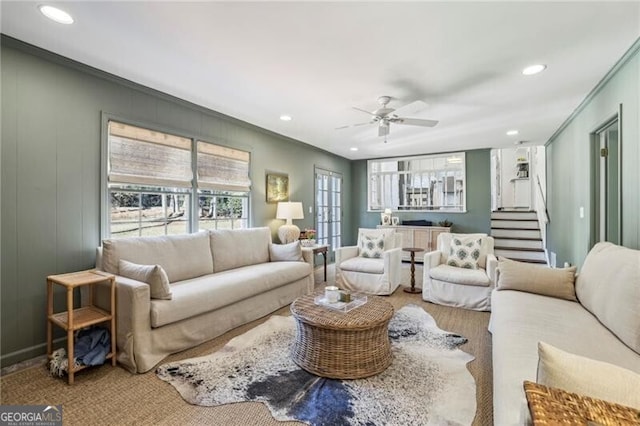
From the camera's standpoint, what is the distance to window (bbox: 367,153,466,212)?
6707mm

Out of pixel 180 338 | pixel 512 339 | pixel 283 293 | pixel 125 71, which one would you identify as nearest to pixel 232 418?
pixel 180 338

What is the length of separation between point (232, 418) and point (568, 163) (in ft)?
16.9

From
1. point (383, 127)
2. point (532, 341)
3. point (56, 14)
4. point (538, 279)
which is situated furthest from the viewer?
point (383, 127)

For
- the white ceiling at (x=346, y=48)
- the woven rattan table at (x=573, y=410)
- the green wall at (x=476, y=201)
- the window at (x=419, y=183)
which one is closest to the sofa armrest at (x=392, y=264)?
the white ceiling at (x=346, y=48)

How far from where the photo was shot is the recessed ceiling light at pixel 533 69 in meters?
2.63

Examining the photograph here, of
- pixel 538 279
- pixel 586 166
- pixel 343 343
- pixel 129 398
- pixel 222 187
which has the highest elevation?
pixel 586 166

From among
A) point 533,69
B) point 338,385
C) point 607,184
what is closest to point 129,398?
point 338,385

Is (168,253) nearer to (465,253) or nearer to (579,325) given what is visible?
(579,325)

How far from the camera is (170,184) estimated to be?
11.4ft

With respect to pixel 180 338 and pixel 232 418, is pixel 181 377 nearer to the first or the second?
pixel 180 338

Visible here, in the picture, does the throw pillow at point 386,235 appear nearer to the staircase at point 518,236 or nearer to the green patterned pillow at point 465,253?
the green patterned pillow at point 465,253

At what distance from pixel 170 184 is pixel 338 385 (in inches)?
109

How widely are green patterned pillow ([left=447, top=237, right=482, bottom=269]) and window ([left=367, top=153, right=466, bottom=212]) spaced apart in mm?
2898

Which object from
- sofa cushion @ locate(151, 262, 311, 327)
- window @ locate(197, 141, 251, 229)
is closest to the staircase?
sofa cushion @ locate(151, 262, 311, 327)
